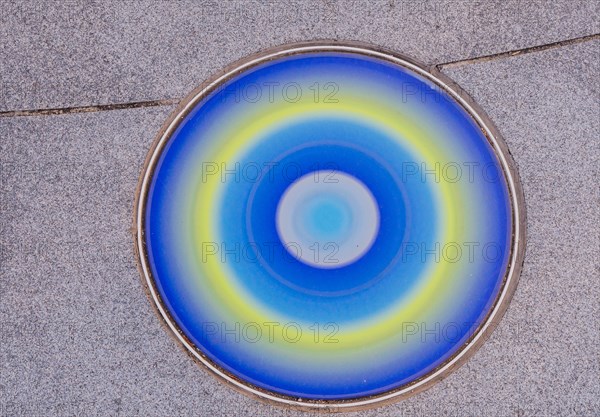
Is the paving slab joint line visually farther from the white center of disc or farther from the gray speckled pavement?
the white center of disc

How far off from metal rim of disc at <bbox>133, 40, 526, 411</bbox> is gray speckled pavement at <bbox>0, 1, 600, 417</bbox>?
1.3 inches

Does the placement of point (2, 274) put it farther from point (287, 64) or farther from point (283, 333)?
point (287, 64)

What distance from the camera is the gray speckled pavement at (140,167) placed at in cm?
153

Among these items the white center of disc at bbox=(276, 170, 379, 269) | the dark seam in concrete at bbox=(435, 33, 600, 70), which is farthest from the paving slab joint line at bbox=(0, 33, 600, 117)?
the white center of disc at bbox=(276, 170, 379, 269)

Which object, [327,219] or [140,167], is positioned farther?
[140,167]

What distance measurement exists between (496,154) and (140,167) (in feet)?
3.52

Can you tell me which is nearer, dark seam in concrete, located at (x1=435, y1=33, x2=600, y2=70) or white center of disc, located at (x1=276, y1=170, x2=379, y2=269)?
white center of disc, located at (x1=276, y1=170, x2=379, y2=269)

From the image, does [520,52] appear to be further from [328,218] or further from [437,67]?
[328,218]

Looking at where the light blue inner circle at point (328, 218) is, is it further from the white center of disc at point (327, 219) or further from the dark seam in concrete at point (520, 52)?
the dark seam in concrete at point (520, 52)

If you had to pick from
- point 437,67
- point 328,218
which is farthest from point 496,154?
point 328,218

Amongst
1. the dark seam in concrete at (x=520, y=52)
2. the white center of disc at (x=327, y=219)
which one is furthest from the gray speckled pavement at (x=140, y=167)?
the white center of disc at (x=327, y=219)

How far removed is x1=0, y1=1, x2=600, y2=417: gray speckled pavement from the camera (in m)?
1.53

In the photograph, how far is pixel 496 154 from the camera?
60.0 inches

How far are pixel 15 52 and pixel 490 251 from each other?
5.18 feet
